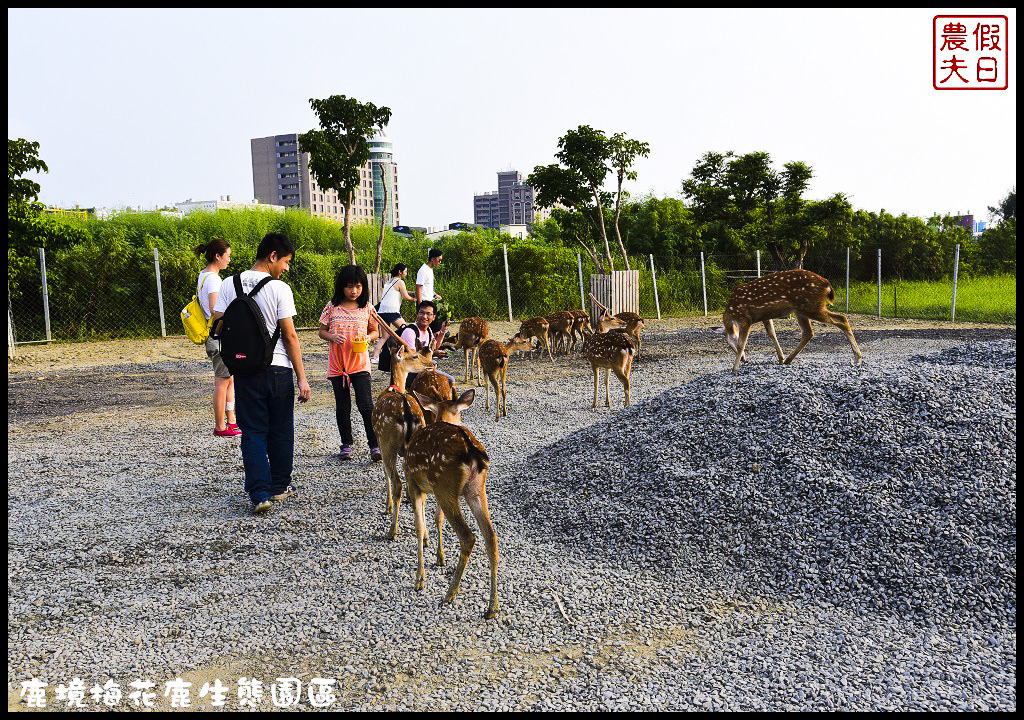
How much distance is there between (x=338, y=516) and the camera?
5.13m

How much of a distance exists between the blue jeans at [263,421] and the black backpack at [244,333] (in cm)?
13

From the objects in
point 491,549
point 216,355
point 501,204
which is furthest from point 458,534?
point 501,204

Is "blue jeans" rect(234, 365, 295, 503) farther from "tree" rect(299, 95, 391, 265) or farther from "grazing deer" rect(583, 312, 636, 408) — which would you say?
"tree" rect(299, 95, 391, 265)

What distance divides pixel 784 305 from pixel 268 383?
4815 mm

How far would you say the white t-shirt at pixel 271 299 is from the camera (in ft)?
16.7

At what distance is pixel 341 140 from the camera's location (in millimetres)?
16656

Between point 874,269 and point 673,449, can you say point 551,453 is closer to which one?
point 673,449

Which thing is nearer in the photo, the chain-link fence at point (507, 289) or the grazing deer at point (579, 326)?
the grazing deer at point (579, 326)

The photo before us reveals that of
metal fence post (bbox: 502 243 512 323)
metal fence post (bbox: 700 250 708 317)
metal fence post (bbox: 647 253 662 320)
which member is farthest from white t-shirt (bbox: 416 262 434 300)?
metal fence post (bbox: 700 250 708 317)

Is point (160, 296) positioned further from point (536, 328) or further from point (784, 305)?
point (784, 305)

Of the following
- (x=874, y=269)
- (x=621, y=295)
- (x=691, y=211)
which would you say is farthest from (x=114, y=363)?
(x=874, y=269)

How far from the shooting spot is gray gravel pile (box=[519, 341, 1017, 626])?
3859mm

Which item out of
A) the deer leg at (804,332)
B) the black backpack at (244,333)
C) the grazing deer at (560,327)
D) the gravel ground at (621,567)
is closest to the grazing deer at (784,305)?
the deer leg at (804,332)

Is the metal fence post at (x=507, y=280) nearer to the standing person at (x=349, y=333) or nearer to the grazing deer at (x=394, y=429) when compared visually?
the standing person at (x=349, y=333)
